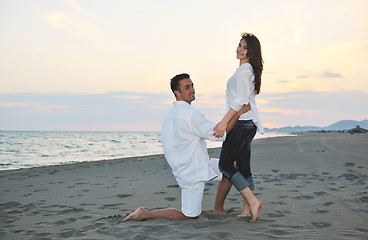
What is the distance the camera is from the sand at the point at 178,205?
311cm

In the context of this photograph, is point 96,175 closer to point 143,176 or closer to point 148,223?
point 143,176

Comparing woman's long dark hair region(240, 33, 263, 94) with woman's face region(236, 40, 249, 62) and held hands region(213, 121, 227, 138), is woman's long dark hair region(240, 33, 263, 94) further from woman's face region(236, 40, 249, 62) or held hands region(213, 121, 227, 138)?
held hands region(213, 121, 227, 138)

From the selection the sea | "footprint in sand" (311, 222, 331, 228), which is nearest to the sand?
"footprint in sand" (311, 222, 331, 228)

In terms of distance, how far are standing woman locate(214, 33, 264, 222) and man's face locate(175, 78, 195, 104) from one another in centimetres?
44

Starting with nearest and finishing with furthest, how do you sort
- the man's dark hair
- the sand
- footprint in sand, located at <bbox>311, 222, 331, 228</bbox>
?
the sand → footprint in sand, located at <bbox>311, 222, 331, 228</bbox> → the man's dark hair

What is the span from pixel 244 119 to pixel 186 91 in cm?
70

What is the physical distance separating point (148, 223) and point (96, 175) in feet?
16.7

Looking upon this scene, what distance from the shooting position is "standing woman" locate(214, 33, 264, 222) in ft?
11.1

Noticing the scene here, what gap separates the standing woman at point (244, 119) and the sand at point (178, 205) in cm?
41

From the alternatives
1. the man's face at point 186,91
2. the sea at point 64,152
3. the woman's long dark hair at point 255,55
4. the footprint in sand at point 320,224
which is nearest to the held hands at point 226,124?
the woman's long dark hair at point 255,55

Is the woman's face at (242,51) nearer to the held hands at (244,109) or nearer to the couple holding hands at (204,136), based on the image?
the couple holding hands at (204,136)

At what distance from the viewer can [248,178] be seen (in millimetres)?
3723

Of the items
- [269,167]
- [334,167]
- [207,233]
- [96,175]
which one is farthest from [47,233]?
[334,167]

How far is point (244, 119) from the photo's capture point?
11.3 ft
